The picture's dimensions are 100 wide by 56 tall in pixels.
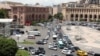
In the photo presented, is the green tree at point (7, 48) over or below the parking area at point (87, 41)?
over

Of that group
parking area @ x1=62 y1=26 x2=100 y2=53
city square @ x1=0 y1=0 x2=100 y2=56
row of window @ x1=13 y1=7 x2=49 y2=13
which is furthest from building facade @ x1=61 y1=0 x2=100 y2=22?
parking area @ x1=62 y1=26 x2=100 y2=53

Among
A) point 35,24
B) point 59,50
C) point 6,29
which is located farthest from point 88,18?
point 59,50

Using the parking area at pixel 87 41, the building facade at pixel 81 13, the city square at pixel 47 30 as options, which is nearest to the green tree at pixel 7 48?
the city square at pixel 47 30

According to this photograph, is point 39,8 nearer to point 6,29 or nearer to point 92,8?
point 92,8

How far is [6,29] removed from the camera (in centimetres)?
5266

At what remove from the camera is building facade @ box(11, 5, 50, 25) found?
88500mm

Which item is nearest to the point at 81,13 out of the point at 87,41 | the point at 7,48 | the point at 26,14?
the point at 26,14

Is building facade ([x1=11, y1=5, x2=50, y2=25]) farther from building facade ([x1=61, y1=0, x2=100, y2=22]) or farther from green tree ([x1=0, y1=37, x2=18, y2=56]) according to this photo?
green tree ([x1=0, y1=37, x2=18, y2=56])

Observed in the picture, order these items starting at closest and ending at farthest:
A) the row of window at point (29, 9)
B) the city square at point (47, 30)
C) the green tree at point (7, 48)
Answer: the green tree at point (7, 48) → the city square at point (47, 30) → the row of window at point (29, 9)

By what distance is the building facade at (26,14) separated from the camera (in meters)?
88.5

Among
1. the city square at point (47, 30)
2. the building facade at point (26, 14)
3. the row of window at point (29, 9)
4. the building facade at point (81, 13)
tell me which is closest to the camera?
the city square at point (47, 30)

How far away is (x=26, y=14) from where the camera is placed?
293ft

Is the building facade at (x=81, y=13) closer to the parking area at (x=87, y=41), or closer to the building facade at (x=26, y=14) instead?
the building facade at (x=26, y=14)

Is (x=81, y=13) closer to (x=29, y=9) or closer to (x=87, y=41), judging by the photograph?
(x=29, y=9)
